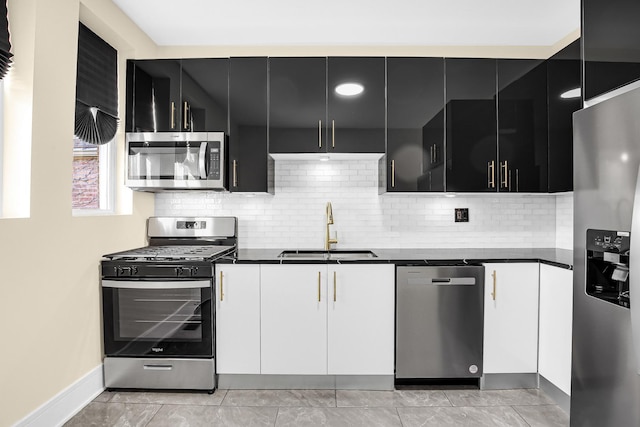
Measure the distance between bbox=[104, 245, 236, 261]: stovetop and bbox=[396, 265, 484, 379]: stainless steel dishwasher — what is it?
135 cm

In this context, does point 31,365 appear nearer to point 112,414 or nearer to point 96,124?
point 112,414

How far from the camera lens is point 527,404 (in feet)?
8.31

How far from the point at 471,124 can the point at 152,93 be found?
8.13ft

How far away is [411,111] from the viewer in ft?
9.82

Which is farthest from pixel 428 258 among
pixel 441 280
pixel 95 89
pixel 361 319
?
pixel 95 89

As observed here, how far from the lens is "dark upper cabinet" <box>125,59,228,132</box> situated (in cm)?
301

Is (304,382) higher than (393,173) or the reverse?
the reverse

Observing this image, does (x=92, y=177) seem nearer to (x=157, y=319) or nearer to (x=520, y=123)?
(x=157, y=319)

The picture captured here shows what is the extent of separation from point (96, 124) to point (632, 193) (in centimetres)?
303

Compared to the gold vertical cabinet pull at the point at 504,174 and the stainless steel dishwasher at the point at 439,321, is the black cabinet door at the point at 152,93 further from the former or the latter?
the gold vertical cabinet pull at the point at 504,174

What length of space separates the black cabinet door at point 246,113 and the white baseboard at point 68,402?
5.24 feet

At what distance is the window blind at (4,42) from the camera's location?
192cm

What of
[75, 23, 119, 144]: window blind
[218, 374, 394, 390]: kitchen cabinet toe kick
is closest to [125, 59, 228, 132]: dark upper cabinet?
[75, 23, 119, 144]: window blind

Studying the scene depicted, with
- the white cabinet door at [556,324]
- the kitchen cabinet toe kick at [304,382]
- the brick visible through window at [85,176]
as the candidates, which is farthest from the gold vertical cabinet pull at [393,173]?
the brick visible through window at [85,176]
